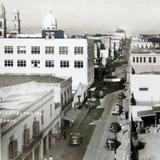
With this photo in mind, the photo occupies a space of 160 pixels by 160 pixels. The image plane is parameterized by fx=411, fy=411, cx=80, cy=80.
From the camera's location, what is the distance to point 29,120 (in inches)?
479

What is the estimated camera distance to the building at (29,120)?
10531mm

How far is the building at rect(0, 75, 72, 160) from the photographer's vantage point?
10531mm

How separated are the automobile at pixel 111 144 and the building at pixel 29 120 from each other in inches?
83.8

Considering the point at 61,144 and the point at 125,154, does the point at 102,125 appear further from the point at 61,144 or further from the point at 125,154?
the point at 125,154

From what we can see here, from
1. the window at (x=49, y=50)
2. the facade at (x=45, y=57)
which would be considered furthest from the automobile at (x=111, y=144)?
the window at (x=49, y=50)

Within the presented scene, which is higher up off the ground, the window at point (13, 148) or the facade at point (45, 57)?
the facade at point (45, 57)

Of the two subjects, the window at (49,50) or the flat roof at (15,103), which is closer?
the flat roof at (15,103)

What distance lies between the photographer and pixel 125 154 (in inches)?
532

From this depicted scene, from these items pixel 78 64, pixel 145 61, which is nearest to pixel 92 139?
pixel 78 64

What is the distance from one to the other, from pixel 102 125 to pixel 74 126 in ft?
4.40

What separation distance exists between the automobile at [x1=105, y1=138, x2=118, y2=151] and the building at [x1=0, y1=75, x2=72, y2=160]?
6.99 feet

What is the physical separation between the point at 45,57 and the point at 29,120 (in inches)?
603

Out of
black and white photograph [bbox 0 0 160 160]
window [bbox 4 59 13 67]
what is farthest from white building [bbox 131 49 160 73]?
window [bbox 4 59 13 67]

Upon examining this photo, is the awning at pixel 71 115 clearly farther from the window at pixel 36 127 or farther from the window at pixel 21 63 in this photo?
the window at pixel 21 63
